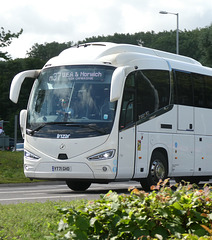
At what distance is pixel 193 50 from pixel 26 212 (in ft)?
275

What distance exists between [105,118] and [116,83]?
0.92 m

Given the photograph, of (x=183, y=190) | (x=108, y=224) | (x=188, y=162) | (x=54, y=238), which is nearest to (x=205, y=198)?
(x=183, y=190)

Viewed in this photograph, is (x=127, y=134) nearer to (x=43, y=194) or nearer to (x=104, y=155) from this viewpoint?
(x=104, y=155)

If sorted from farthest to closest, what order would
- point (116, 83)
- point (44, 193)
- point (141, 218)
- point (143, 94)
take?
point (44, 193)
point (143, 94)
point (116, 83)
point (141, 218)

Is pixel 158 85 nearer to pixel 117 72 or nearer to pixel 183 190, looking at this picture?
pixel 117 72

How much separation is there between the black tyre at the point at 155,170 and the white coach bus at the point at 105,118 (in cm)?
3

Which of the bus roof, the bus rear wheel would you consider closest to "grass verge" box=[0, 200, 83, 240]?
the bus roof

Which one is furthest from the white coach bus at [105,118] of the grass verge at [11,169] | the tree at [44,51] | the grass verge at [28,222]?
the tree at [44,51]

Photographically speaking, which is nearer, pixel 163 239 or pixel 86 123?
pixel 163 239

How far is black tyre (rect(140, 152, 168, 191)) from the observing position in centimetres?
1546

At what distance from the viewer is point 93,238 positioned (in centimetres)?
522

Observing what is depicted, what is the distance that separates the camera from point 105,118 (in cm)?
1431

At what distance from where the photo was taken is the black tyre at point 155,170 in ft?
50.7

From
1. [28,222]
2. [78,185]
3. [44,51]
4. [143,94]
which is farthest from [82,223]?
[44,51]
